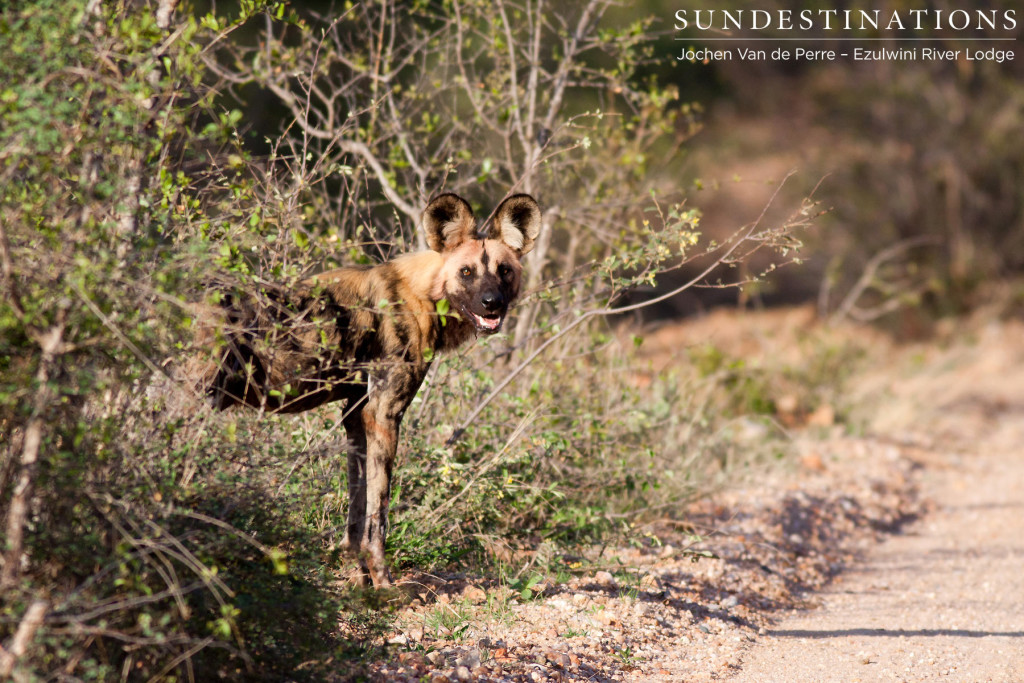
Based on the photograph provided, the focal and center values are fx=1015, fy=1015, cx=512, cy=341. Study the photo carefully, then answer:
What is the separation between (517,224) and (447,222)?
0.36 meters

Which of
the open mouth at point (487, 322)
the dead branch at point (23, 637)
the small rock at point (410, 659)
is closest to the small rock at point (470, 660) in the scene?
the small rock at point (410, 659)

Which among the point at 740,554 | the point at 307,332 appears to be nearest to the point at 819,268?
the point at 740,554

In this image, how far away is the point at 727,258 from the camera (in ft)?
16.0

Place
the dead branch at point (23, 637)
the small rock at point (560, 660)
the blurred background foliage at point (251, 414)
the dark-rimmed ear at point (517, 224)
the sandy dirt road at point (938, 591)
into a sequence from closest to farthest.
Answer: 1. the dead branch at point (23, 637)
2. the blurred background foliage at point (251, 414)
3. the small rock at point (560, 660)
4. the sandy dirt road at point (938, 591)
5. the dark-rimmed ear at point (517, 224)

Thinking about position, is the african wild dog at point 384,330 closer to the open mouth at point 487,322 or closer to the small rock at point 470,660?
the open mouth at point 487,322

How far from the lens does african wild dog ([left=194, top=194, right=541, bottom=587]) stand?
4.34 meters

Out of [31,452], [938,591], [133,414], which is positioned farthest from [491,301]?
[938,591]

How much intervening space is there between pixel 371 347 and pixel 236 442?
1.09 m

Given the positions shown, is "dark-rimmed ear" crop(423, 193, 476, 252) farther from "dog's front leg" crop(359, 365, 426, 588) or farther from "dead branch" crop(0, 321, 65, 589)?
"dead branch" crop(0, 321, 65, 589)

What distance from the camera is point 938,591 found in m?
6.12

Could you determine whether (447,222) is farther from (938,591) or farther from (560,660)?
(938,591)

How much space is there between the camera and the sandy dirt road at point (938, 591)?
4.52m

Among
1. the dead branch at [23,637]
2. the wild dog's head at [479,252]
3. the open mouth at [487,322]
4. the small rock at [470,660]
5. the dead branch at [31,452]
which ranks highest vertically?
the wild dog's head at [479,252]

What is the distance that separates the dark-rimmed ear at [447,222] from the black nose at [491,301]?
1.17 ft
